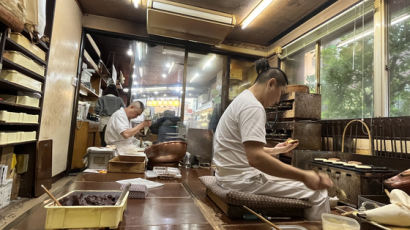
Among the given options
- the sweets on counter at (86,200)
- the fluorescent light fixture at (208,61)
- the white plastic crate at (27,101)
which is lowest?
the sweets on counter at (86,200)

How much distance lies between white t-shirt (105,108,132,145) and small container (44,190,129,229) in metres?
2.22

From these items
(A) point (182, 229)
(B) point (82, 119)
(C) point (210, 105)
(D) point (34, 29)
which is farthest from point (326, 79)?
(B) point (82, 119)

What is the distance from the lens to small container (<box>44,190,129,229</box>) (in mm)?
948

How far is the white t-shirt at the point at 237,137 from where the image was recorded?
138 centimetres

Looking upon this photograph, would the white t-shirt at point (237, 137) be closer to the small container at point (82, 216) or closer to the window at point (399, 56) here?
the small container at point (82, 216)

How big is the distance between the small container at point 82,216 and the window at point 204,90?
3.95 metres

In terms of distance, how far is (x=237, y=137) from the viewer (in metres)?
1.54

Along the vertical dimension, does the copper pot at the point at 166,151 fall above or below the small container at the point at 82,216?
above

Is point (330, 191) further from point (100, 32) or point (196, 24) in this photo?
point (100, 32)

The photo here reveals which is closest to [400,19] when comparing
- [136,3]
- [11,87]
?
[136,3]

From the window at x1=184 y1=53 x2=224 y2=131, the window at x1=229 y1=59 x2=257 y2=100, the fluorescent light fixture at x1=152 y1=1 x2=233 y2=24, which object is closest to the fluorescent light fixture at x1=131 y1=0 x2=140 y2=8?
the fluorescent light fixture at x1=152 y1=1 x2=233 y2=24

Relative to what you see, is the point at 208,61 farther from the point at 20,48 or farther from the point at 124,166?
the point at 20,48

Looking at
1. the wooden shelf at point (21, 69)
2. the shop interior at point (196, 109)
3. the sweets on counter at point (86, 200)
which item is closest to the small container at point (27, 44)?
the shop interior at point (196, 109)

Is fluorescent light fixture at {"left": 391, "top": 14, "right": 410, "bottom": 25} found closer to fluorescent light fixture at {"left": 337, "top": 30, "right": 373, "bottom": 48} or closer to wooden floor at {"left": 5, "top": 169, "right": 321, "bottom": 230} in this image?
fluorescent light fixture at {"left": 337, "top": 30, "right": 373, "bottom": 48}
